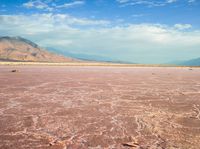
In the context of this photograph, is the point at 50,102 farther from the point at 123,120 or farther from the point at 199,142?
the point at 199,142

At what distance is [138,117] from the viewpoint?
919cm

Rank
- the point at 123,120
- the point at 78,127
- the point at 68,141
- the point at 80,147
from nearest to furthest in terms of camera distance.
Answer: the point at 80,147 < the point at 68,141 < the point at 78,127 < the point at 123,120

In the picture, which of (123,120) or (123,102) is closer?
(123,120)

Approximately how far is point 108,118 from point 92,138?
2.21m

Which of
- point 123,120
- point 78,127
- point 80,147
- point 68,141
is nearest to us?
point 80,147

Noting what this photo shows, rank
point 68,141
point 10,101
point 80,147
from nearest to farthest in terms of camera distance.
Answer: point 80,147, point 68,141, point 10,101

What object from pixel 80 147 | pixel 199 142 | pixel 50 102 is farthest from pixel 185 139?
pixel 50 102

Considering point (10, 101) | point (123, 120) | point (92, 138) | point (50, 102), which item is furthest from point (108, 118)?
point (10, 101)

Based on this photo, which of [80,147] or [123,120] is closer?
[80,147]

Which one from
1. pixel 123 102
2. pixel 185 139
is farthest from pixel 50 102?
pixel 185 139

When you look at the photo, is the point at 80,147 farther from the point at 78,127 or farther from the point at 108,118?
the point at 108,118

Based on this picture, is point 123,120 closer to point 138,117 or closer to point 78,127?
point 138,117

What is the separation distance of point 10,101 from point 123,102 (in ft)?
17.8

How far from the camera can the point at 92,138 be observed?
6820 mm
